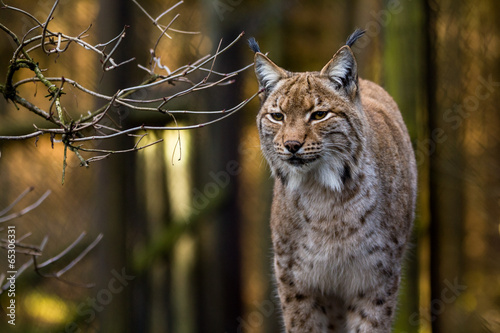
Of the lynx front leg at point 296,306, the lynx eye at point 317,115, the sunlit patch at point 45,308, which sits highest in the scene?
the lynx eye at point 317,115

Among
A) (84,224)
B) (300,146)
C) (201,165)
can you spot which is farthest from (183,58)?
(300,146)

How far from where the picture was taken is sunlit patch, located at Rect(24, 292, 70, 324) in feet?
20.4

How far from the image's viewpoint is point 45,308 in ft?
20.6

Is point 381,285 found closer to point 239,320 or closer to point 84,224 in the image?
point 239,320

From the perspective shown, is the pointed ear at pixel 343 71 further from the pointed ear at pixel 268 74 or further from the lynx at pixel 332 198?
the pointed ear at pixel 268 74

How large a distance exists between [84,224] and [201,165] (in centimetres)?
125

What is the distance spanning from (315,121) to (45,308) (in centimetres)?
386

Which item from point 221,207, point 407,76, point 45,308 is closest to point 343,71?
point 407,76

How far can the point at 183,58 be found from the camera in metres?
6.22

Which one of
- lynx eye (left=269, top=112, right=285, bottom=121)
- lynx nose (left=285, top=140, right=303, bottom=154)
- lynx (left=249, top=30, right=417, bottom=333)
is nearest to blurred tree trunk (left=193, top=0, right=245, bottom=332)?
lynx (left=249, top=30, right=417, bottom=333)

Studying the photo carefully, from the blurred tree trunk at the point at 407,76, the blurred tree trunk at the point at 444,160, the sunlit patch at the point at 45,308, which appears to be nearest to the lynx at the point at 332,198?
the blurred tree trunk at the point at 407,76

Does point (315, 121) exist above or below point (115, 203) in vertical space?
above

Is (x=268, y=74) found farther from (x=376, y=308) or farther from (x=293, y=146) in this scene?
(x=376, y=308)

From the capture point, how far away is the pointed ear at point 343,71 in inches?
137
